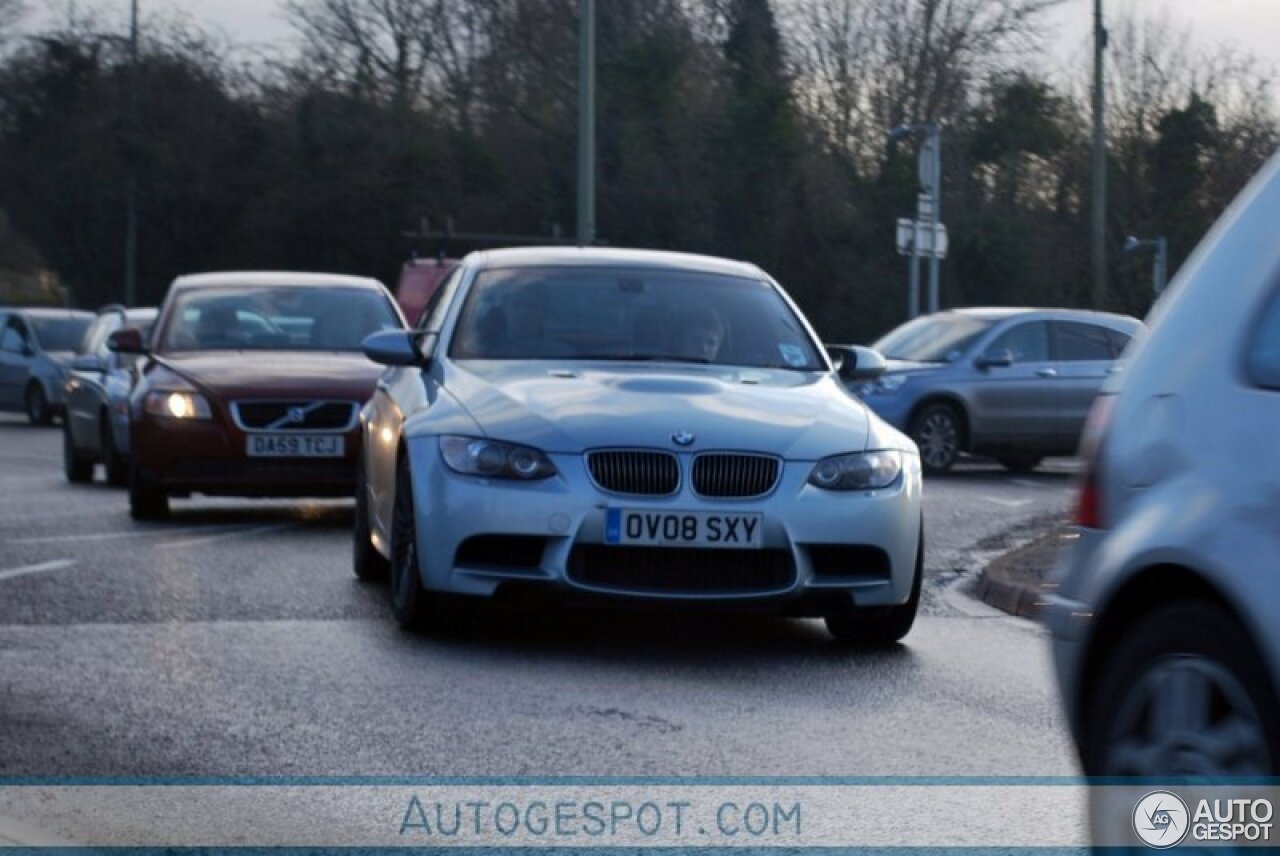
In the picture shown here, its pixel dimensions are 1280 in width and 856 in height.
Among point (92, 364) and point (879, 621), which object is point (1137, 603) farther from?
point (92, 364)

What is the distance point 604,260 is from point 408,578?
2.02 m

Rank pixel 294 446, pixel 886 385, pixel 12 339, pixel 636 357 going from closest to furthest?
pixel 636 357, pixel 294 446, pixel 886 385, pixel 12 339

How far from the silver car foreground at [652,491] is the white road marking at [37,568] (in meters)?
2.53

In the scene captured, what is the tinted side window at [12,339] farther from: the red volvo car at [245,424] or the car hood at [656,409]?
the car hood at [656,409]

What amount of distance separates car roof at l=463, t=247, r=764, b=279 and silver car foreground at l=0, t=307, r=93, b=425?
2616 cm

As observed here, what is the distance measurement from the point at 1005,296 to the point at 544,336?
1299 inches

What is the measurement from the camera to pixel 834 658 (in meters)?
9.29

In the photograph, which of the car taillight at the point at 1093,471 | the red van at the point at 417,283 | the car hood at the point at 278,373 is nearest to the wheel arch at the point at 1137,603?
the car taillight at the point at 1093,471

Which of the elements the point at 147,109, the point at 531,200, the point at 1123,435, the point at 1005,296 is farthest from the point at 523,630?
the point at 147,109

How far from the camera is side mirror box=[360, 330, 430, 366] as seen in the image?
1044 cm

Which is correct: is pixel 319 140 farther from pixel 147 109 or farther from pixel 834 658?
pixel 834 658

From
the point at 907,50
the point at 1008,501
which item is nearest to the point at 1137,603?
the point at 1008,501

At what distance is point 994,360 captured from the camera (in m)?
23.4

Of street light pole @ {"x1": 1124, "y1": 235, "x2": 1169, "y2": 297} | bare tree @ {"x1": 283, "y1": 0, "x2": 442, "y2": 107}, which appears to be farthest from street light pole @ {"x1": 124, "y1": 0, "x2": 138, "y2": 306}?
street light pole @ {"x1": 1124, "y1": 235, "x2": 1169, "y2": 297}
